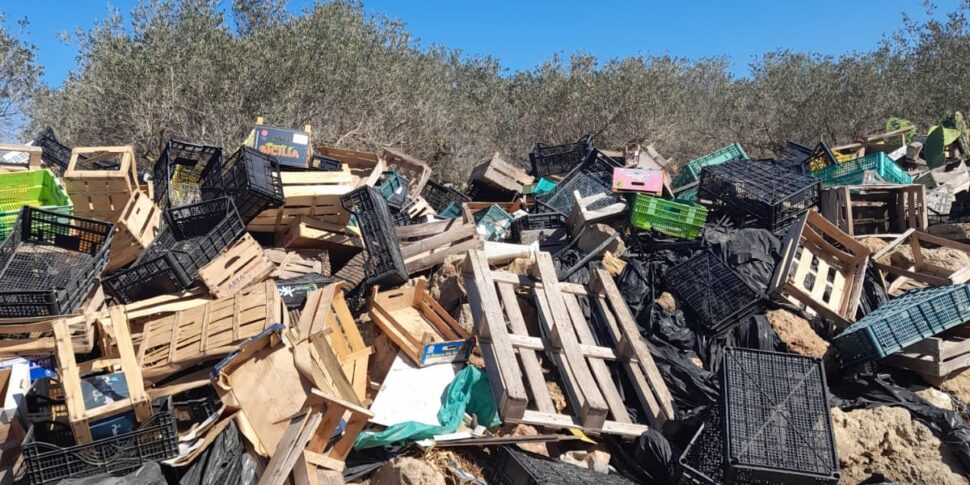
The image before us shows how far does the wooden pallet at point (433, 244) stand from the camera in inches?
249

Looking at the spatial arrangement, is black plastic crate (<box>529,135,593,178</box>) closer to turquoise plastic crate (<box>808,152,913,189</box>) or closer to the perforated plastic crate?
turquoise plastic crate (<box>808,152,913,189</box>)

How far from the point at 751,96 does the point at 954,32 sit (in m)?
5.12

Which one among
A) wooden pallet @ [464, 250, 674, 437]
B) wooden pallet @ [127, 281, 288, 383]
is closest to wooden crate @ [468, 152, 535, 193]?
wooden pallet @ [464, 250, 674, 437]

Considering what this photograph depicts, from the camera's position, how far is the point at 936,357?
4.92 meters

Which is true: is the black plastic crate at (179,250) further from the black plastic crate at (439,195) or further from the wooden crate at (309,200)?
the black plastic crate at (439,195)

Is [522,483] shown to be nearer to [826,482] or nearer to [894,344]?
[826,482]

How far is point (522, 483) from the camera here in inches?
154

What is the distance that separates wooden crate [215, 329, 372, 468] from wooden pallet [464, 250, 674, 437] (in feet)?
3.42

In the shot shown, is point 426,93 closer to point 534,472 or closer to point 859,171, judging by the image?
point 859,171

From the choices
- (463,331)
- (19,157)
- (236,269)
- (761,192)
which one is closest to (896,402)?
(761,192)

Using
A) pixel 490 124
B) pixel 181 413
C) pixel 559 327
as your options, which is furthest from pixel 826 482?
pixel 490 124

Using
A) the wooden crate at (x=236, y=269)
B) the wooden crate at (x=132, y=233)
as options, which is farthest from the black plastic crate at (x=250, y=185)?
the wooden crate at (x=132, y=233)

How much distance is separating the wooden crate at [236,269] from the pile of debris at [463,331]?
0.02 metres

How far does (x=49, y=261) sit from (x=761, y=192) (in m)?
6.13
